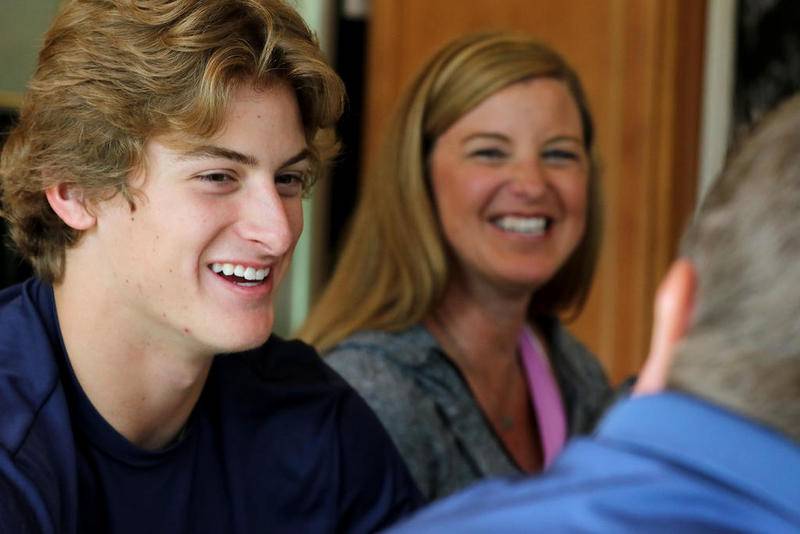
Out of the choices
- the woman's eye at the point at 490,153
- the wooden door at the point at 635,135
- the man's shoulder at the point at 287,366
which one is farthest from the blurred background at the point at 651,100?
the man's shoulder at the point at 287,366

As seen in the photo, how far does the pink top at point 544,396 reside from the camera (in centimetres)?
235

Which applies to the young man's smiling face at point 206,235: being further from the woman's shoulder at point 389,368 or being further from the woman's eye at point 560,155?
the woman's eye at point 560,155

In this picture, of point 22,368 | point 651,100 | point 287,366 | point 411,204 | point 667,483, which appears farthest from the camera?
point 651,100

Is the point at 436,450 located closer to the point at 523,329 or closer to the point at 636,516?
the point at 523,329

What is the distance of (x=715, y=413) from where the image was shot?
0.78m

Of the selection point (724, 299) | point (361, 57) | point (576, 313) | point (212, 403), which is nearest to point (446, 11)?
point (361, 57)

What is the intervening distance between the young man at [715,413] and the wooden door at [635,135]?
2522mm

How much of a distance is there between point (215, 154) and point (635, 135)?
2078 mm

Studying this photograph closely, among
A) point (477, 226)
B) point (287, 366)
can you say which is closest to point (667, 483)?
point (287, 366)

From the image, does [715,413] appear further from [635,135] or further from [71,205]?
[635,135]

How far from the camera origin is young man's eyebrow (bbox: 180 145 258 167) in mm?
1512

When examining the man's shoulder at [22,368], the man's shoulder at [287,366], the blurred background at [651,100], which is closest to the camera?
the man's shoulder at [22,368]

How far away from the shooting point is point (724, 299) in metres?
0.81

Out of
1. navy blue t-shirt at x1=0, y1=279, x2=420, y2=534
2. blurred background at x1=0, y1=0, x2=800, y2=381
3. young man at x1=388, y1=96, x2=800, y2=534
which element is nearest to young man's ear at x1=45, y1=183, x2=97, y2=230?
navy blue t-shirt at x1=0, y1=279, x2=420, y2=534
